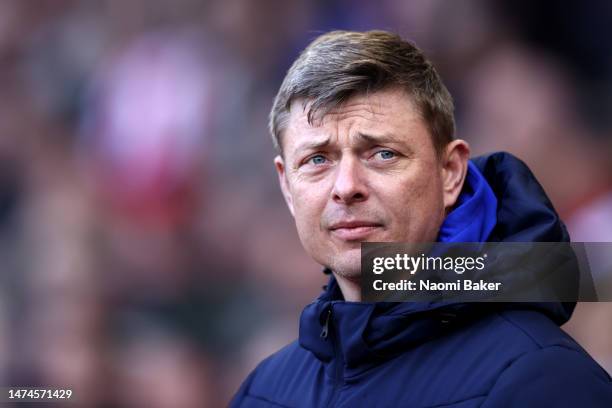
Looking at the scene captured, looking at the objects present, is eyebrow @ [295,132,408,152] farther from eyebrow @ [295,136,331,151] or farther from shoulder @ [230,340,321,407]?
shoulder @ [230,340,321,407]

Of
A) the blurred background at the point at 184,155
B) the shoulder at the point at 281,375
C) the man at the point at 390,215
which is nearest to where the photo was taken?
the man at the point at 390,215

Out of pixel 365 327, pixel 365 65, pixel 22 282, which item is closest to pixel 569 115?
pixel 365 65

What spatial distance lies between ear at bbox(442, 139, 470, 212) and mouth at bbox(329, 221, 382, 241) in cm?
15

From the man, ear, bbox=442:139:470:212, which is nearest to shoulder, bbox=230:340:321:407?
the man

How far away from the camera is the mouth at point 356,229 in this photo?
1.23 meters

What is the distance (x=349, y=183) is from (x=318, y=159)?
0.29 ft

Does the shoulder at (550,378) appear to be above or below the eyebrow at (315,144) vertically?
below

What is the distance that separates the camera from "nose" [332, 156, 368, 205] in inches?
48.1

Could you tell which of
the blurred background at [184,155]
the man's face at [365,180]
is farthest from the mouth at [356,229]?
the blurred background at [184,155]

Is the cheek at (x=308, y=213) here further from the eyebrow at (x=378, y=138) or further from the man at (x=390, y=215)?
the eyebrow at (x=378, y=138)

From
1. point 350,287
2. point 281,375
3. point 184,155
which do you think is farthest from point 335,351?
point 184,155

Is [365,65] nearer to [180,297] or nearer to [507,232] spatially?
[507,232]

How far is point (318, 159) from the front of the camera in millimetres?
1288

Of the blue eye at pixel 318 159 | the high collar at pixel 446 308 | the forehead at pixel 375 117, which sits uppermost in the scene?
the forehead at pixel 375 117
